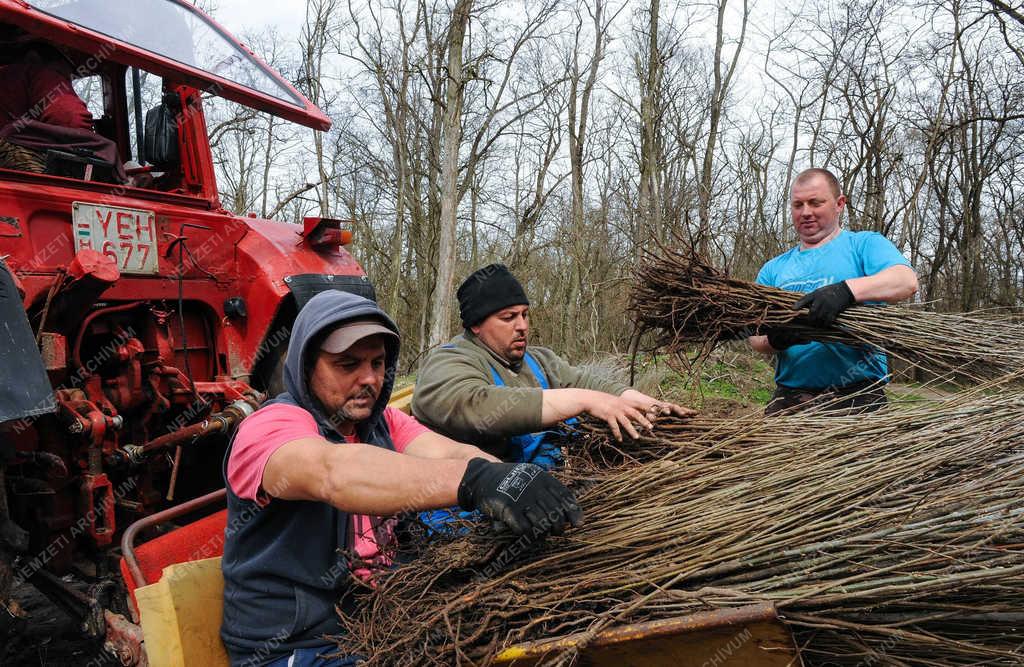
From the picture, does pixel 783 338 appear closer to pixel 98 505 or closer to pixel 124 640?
pixel 124 640

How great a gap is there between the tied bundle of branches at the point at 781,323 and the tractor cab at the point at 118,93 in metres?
2.26

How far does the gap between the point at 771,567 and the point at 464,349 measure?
1612 millimetres

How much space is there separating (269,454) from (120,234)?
2.07m

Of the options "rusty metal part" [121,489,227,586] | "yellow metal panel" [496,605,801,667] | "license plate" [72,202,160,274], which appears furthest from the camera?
"license plate" [72,202,160,274]

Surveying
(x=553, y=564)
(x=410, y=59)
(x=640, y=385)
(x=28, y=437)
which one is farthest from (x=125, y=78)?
(x=410, y=59)

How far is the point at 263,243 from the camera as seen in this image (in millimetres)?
3717

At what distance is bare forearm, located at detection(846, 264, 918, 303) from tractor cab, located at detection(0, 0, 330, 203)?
2991mm

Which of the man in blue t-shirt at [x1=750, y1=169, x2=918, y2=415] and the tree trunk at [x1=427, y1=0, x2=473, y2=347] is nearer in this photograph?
the man in blue t-shirt at [x1=750, y1=169, x2=918, y2=415]

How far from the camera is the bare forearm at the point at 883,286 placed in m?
2.71

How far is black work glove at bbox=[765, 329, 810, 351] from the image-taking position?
2834 mm

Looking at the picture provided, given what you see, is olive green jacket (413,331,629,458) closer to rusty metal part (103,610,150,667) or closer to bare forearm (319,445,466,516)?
bare forearm (319,445,466,516)

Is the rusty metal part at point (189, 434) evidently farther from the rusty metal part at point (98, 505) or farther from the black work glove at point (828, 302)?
the black work glove at point (828, 302)

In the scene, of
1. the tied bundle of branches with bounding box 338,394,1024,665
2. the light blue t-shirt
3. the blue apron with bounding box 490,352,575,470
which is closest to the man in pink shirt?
the tied bundle of branches with bounding box 338,394,1024,665

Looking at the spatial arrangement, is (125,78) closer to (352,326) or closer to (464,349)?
(464,349)
